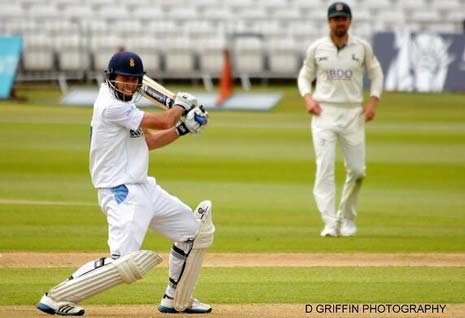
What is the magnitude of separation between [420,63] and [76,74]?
27.5ft

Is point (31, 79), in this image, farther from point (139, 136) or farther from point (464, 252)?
point (139, 136)

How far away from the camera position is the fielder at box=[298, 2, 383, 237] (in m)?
11.4

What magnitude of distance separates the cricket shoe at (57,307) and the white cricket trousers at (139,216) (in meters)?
0.42

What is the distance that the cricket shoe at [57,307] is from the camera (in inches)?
292

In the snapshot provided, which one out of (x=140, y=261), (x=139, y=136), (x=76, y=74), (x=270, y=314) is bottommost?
(x=76, y=74)

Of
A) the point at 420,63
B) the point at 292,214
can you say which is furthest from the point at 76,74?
the point at 292,214

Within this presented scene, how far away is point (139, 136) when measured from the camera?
771cm

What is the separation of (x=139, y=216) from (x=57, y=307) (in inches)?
28.4

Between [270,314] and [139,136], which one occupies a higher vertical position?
[139,136]

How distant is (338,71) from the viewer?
11469mm

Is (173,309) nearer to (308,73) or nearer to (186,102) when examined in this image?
(186,102)

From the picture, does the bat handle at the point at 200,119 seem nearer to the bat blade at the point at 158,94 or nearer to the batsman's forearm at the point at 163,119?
the batsman's forearm at the point at 163,119

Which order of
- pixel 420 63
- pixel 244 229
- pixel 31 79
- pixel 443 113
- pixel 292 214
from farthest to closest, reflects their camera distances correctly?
1. pixel 31 79
2. pixel 420 63
3. pixel 443 113
4. pixel 292 214
5. pixel 244 229

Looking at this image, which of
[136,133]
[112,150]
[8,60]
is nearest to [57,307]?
[112,150]
